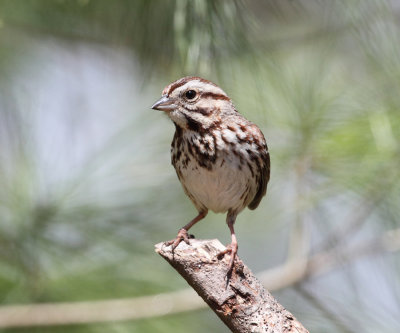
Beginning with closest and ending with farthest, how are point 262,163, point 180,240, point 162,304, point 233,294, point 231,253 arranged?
point 233,294
point 231,253
point 180,240
point 262,163
point 162,304

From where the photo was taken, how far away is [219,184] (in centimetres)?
389

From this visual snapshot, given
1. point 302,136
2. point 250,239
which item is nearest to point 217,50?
point 302,136

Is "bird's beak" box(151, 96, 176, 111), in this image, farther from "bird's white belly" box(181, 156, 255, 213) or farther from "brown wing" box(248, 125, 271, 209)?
"brown wing" box(248, 125, 271, 209)

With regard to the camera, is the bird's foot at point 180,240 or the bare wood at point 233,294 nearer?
the bare wood at point 233,294

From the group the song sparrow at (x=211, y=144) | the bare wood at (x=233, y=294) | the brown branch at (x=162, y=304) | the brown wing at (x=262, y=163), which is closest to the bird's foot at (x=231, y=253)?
the bare wood at (x=233, y=294)

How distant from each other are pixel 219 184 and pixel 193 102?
0.41 m

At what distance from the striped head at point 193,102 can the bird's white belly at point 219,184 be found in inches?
8.1

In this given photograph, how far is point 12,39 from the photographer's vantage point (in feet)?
18.3

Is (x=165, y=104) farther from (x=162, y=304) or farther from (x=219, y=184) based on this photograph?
(x=162, y=304)

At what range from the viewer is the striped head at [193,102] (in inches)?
151

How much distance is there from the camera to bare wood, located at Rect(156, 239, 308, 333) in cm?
291

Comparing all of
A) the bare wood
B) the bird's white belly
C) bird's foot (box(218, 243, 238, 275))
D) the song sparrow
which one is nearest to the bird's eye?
the song sparrow

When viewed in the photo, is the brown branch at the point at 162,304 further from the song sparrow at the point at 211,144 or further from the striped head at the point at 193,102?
the striped head at the point at 193,102

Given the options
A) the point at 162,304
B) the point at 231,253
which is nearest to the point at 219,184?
the point at 231,253
